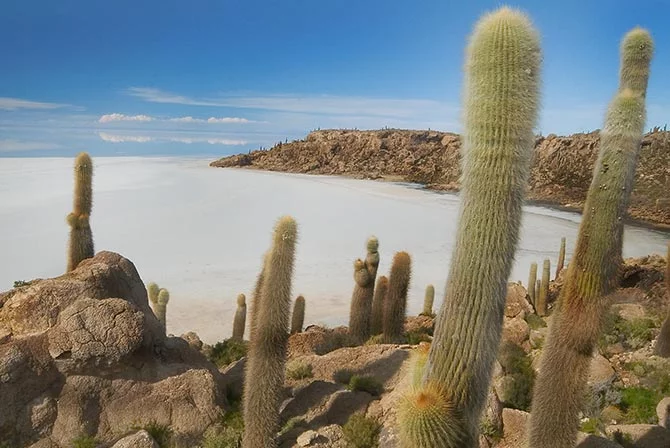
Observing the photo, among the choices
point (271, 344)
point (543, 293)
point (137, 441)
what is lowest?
point (543, 293)

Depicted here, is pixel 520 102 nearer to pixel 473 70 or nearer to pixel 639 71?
pixel 473 70

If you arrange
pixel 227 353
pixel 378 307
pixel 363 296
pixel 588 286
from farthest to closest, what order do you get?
pixel 378 307
pixel 363 296
pixel 227 353
pixel 588 286

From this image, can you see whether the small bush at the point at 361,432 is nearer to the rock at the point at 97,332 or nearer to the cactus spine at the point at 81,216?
the rock at the point at 97,332

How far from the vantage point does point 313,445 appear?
20.9 feet

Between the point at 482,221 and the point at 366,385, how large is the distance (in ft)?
16.6

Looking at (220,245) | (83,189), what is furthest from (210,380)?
(220,245)

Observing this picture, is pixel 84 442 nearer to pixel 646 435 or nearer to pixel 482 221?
pixel 482 221

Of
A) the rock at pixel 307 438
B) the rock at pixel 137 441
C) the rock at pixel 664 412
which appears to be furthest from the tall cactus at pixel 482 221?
the rock at pixel 664 412

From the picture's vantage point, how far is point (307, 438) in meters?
6.41

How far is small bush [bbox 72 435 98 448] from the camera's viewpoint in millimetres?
6036

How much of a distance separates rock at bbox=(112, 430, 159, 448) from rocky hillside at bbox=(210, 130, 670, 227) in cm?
2551

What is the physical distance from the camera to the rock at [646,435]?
6.29 metres

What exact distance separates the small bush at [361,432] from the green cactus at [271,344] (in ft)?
2.91

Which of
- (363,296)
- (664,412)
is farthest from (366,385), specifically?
(363,296)
